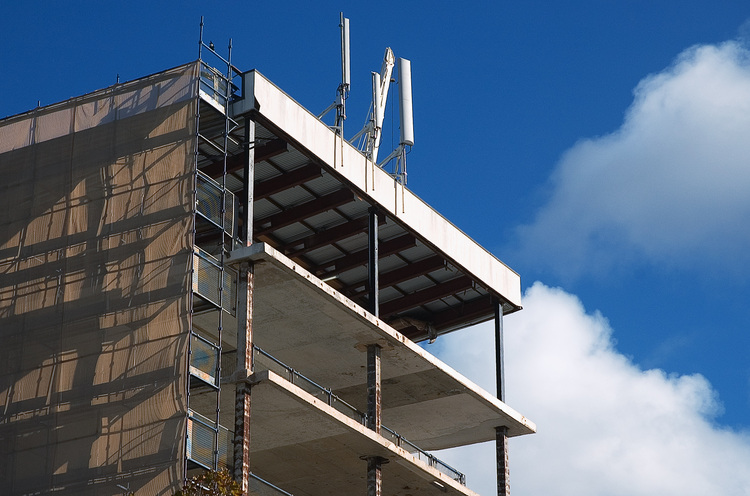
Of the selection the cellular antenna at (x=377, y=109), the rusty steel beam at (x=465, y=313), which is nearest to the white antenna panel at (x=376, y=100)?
the cellular antenna at (x=377, y=109)

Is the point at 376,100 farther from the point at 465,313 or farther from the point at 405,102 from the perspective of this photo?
the point at 465,313

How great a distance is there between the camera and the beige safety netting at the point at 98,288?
42.2 meters

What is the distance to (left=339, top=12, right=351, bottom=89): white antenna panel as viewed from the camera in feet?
163

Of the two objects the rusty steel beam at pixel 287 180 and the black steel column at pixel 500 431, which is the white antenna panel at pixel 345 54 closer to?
the rusty steel beam at pixel 287 180

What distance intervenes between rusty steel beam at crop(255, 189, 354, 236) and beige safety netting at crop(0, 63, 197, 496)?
20.7ft

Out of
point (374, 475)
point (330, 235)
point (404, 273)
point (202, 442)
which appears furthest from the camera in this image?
point (404, 273)

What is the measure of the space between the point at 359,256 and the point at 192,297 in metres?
11.6

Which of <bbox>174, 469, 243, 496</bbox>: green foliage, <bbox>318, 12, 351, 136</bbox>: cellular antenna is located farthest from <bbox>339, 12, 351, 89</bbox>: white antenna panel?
<bbox>174, 469, 243, 496</bbox>: green foliage

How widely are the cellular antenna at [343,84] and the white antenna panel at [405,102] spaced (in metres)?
3.71

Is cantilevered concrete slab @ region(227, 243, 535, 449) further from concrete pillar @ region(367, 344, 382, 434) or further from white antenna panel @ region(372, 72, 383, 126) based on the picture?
white antenna panel @ region(372, 72, 383, 126)

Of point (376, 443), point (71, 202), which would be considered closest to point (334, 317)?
point (376, 443)

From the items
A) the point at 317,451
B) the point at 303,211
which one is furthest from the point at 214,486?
the point at 303,211

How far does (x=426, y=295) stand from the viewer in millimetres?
56156

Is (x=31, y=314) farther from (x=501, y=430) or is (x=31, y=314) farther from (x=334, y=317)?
(x=501, y=430)
